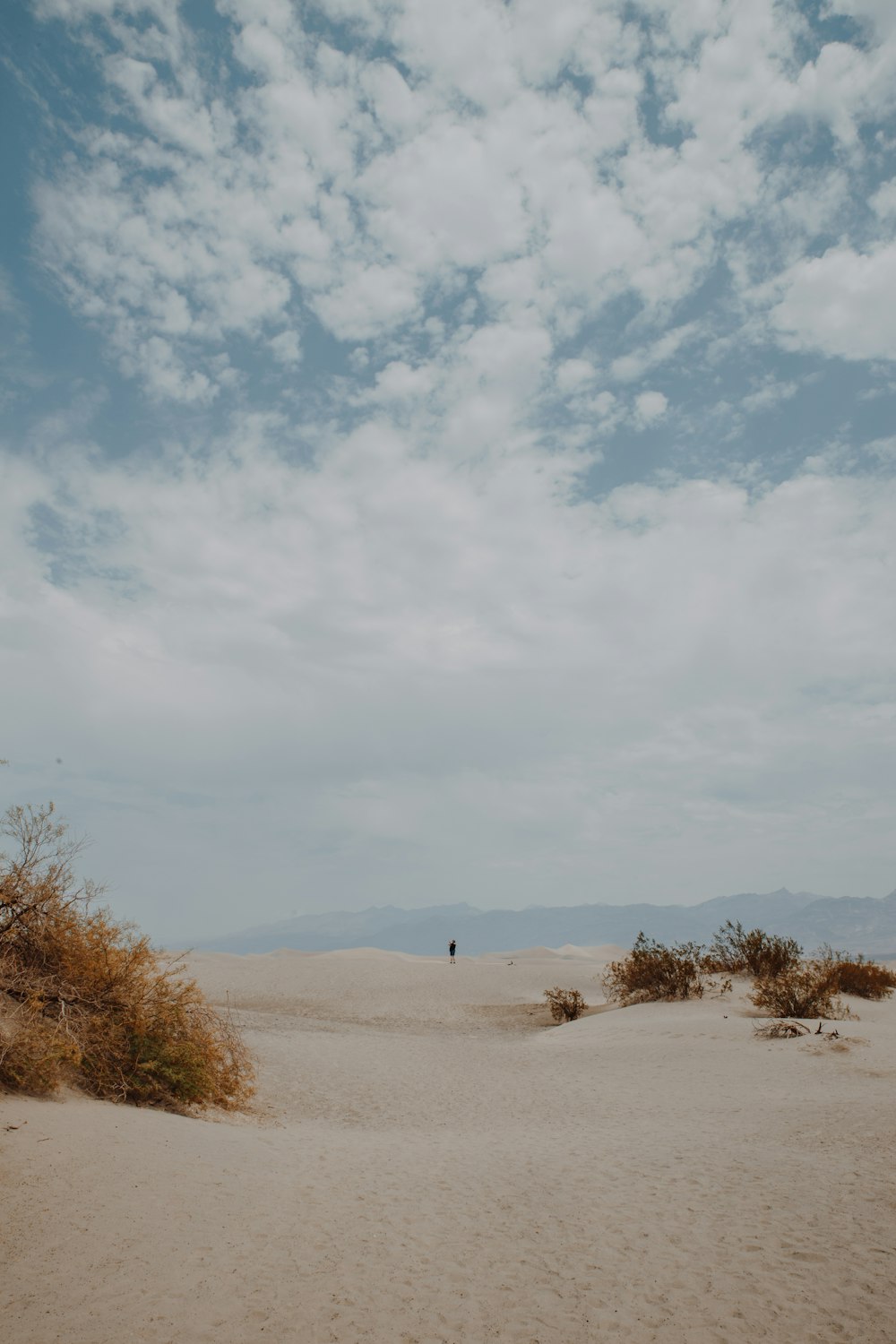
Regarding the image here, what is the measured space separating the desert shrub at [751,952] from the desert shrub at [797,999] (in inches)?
165

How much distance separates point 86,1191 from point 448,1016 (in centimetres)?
2109

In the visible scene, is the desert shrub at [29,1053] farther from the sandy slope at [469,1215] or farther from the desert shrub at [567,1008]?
the desert shrub at [567,1008]

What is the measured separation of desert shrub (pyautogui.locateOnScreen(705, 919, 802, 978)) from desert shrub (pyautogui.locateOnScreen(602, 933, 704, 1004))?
0.67m

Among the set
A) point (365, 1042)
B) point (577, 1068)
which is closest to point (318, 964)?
point (365, 1042)

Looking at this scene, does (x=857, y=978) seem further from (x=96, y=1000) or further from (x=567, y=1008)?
(x=96, y=1000)

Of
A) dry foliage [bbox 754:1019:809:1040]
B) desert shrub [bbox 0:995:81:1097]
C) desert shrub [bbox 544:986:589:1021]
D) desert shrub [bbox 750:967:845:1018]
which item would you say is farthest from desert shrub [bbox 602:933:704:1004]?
desert shrub [bbox 0:995:81:1097]

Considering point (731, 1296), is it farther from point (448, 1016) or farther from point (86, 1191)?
point (448, 1016)

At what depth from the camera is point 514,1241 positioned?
6699mm

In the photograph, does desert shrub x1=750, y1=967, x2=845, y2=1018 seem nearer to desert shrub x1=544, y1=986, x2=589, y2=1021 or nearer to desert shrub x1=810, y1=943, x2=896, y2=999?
desert shrub x1=810, y1=943, x2=896, y2=999

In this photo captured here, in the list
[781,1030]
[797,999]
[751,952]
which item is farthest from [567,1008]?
[781,1030]

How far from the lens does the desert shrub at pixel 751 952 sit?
25.4m

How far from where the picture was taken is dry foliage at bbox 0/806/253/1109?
381 inches

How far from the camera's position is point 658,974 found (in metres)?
24.5

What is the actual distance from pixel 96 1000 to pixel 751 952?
22421mm
